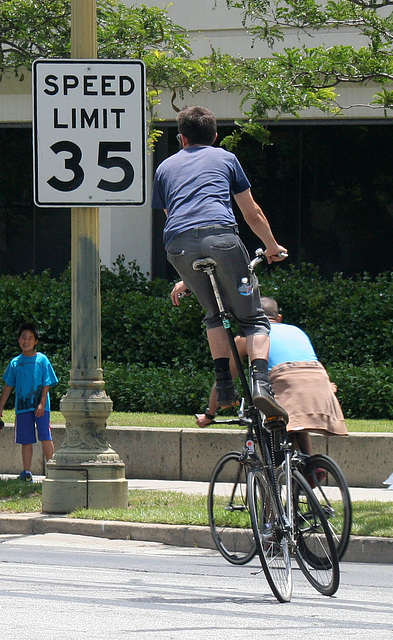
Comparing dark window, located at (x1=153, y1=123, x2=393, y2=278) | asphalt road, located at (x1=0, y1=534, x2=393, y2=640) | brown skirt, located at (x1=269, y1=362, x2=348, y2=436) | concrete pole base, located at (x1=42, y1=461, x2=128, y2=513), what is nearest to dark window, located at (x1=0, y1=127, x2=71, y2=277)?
dark window, located at (x1=153, y1=123, x2=393, y2=278)

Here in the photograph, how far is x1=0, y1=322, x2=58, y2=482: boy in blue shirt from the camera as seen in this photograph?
11555mm

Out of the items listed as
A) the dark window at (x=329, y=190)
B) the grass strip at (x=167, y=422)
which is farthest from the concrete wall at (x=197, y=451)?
the dark window at (x=329, y=190)

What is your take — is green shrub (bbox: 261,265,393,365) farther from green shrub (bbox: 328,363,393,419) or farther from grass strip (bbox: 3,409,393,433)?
grass strip (bbox: 3,409,393,433)

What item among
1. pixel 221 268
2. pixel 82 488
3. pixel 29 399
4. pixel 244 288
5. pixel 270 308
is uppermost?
pixel 221 268

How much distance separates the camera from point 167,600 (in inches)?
237

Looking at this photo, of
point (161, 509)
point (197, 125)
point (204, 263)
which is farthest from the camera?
point (161, 509)

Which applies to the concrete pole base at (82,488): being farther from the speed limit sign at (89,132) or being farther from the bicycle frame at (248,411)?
the bicycle frame at (248,411)

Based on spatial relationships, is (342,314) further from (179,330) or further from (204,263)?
(204,263)

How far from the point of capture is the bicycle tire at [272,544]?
567 cm

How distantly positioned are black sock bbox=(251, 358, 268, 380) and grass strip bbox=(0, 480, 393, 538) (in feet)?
8.18

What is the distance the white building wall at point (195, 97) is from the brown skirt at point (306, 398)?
10.2 metres

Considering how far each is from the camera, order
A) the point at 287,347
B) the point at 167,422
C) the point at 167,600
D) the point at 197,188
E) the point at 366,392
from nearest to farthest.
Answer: the point at 167,600
the point at 197,188
the point at 287,347
the point at 167,422
the point at 366,392

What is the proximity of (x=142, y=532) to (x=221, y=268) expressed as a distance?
3.17 meters

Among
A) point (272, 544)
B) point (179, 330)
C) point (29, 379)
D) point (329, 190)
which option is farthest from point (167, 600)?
point (329, 190)
